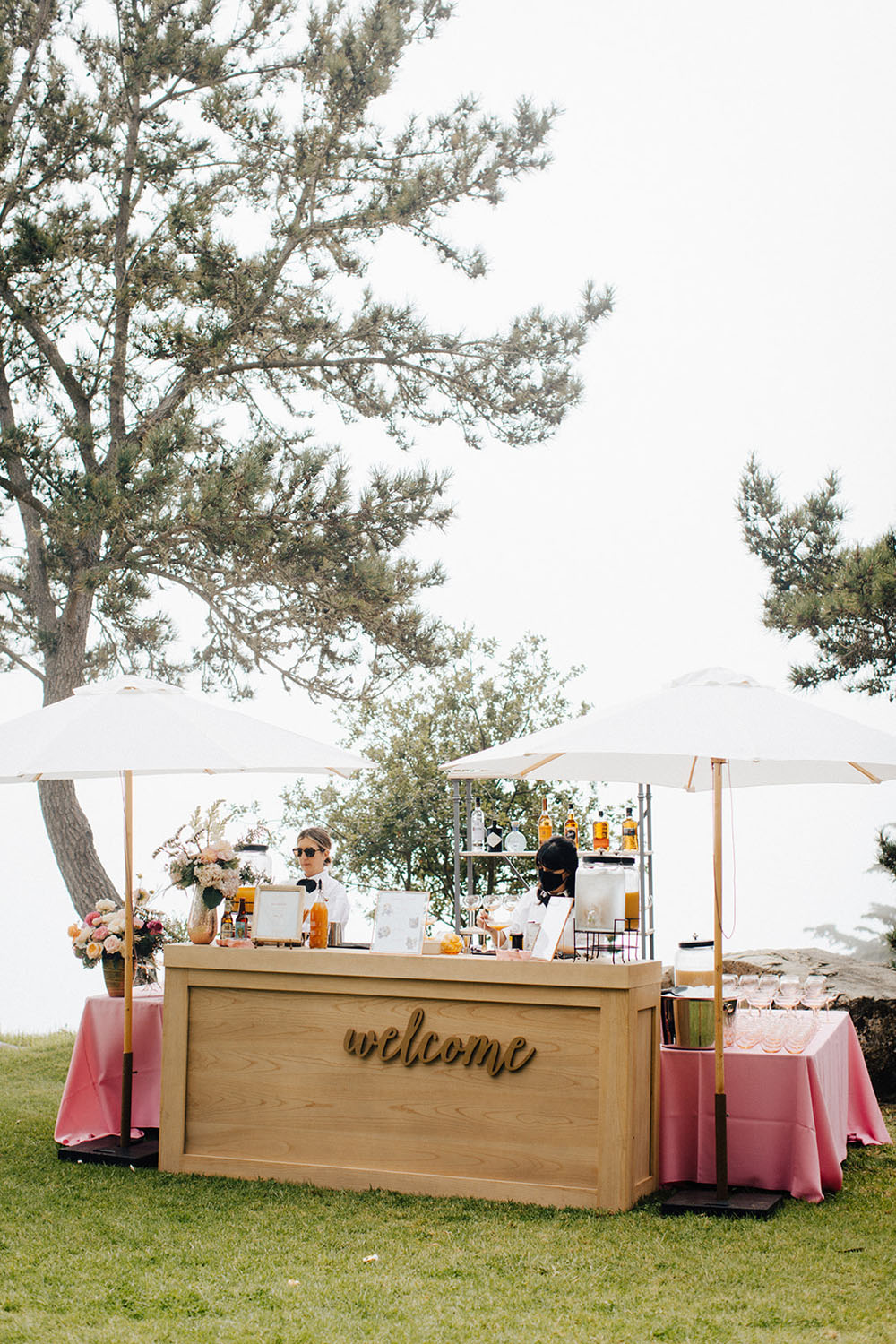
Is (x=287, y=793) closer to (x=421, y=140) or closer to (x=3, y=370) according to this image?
(x=3, y=370)

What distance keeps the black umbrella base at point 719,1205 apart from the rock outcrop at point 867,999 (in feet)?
7.82

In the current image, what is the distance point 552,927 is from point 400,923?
1.90ft

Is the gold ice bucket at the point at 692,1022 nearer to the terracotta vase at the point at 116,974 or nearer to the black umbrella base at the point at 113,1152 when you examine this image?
the black umbrella base at the point at 113,1152

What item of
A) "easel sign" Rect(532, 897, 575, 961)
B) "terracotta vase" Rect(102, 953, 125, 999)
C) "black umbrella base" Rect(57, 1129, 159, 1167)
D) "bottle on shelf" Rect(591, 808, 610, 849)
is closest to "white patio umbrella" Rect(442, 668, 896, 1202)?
"easel sign" Rect(532, 897, 575, 961)

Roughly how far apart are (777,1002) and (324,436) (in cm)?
721

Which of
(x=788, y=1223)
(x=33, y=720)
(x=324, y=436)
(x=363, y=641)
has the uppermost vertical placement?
(x=324, y=436)

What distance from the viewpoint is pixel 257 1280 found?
→ 3.50 m

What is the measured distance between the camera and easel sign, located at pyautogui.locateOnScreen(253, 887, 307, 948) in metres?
4.75

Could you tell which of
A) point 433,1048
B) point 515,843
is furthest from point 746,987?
point 515,843

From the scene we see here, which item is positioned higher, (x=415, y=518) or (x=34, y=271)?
(x=34, y=271)

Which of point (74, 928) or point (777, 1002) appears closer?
point (777, 1002)

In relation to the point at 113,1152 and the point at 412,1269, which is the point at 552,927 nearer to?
the point at 412,1269

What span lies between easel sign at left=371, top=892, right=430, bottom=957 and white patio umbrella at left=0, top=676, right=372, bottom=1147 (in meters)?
0.75

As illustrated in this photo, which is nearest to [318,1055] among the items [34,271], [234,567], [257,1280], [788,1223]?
[257,1280]
